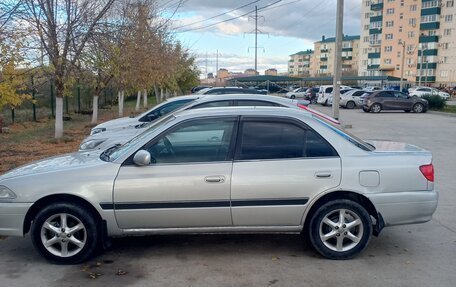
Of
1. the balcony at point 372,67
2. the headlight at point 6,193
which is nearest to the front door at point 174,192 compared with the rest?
the headlight at point 6,193

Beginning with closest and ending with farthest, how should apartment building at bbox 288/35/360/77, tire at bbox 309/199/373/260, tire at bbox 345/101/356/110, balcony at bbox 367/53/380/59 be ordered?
1. tire at bbox 309/199/373/260
2. tire at bbox 345/101/356/110
3. balcony at bbox 367/53/380/59
4. apartment building at bbox 288/35/360/77

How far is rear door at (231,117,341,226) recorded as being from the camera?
4.29m

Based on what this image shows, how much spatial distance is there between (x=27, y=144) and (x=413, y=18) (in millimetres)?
84710

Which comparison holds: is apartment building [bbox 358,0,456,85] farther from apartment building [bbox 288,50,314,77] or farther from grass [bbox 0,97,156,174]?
grass [bbox 0,97,156,174]

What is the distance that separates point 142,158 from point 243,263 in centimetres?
150

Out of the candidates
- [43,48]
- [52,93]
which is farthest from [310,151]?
[52,93]

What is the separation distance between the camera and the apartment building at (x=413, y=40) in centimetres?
7688

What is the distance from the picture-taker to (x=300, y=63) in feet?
527

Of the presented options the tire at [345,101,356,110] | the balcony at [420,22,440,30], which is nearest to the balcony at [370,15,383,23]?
the balcony at [420,22,440,30]

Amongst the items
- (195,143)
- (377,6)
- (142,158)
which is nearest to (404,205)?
(195,143)

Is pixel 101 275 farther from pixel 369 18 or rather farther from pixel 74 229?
pixel 369 18

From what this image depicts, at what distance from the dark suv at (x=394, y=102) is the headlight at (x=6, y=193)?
2787 cm

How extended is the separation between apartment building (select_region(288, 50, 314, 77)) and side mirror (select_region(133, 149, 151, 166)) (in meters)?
149

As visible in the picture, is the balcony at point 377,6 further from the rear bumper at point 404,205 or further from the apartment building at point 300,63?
the rear bumper at point 404,205
